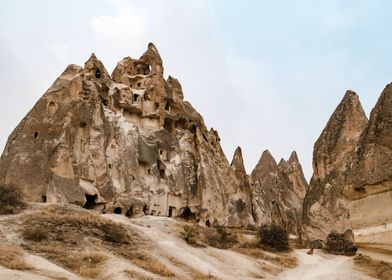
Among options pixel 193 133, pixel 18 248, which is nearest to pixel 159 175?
pixel 193 133

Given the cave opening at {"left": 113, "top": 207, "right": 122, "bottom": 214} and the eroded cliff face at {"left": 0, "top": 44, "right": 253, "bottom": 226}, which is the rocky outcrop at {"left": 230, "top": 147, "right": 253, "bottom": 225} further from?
the cave opening at {"left": 113, "top": 207, "right": 122, "bottom": 214}

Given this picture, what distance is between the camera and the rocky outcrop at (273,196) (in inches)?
1737

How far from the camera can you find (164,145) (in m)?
38.5

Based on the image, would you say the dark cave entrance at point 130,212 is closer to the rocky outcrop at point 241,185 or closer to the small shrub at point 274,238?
the small shrub at point 274,238

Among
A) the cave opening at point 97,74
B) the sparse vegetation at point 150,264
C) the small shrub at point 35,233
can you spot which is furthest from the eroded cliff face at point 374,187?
the cave opening at point 97,74

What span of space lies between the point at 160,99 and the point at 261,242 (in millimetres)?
17277

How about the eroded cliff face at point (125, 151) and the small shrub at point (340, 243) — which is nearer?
the small shrub at point (340, 243)

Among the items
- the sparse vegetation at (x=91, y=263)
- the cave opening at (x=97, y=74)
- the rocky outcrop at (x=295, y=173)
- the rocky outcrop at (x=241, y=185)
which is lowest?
the sparse vegetation at (x=91, y=263)

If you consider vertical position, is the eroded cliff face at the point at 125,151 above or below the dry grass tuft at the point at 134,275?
above

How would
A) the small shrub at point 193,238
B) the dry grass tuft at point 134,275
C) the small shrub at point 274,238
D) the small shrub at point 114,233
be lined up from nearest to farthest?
the dry grass tuft at point 134,275
the small shrub at point 114,233
the small shrub at point 193,238
the small shrub at point 274,238

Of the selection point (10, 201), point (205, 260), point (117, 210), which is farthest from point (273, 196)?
point (10, 201)

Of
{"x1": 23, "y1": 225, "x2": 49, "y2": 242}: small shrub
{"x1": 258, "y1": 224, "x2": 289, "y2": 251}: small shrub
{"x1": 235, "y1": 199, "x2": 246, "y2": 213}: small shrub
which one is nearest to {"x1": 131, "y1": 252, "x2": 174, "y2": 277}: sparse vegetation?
{"x1": 23, "y1": 225, "x2": 49, "y2": 242}: small shrub

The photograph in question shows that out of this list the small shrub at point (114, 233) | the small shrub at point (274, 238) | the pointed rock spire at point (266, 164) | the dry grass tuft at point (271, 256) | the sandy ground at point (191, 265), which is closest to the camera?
the sandy ground at point (191, 265)

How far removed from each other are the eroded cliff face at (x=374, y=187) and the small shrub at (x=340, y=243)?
1669 cm
